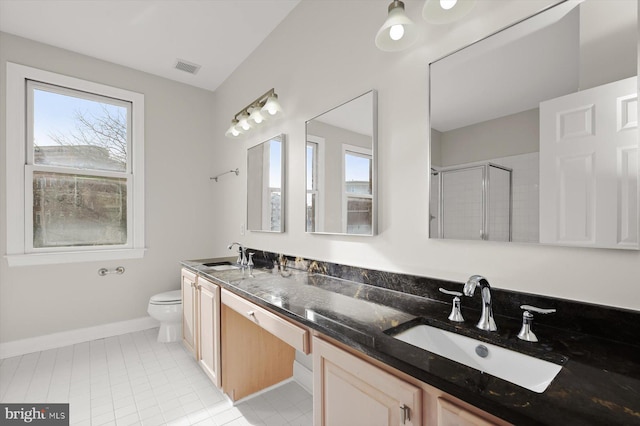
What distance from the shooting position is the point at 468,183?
1212 mm

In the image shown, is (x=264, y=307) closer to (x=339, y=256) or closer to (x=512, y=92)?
(x=339, y=256)

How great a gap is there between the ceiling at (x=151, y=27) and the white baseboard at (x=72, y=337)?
2.71 m

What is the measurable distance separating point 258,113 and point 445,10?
152cm

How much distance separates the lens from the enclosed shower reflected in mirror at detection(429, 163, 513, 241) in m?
1.10

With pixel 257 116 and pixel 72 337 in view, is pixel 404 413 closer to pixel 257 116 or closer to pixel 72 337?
pixel 257 116

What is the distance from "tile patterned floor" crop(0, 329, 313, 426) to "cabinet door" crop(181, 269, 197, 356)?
0.60 ft

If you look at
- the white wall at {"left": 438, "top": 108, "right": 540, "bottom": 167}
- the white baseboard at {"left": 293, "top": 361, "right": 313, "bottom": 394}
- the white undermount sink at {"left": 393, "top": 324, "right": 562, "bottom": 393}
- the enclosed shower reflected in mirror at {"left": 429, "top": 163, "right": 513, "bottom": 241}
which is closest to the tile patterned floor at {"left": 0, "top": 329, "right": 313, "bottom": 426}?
the white baseboard at {"left": 293, "top": 361, "right": 313, "bottom": 394}

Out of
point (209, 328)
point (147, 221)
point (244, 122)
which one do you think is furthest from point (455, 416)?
point (147, 221)

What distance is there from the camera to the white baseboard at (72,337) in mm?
2559

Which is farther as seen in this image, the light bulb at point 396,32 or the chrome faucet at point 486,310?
the light bulb at point 396,32

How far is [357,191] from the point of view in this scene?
168 centimetres

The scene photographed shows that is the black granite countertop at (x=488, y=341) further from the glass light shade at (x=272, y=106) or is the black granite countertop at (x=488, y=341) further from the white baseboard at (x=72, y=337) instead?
the white baseboard at (x=72, y=337)

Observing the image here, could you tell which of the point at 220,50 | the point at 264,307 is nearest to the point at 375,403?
the point at 264,307

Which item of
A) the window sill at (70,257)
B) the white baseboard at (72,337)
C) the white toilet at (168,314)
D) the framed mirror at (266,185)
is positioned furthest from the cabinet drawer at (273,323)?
the white baseboard at (72,337)
